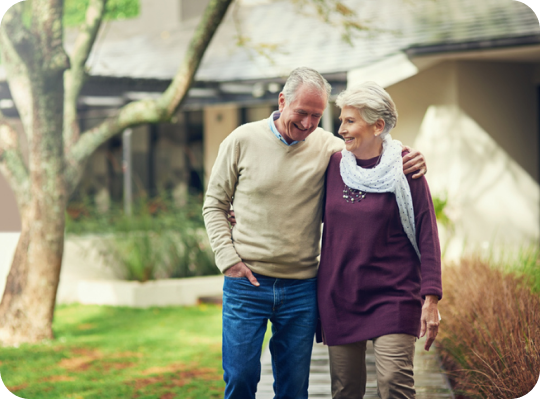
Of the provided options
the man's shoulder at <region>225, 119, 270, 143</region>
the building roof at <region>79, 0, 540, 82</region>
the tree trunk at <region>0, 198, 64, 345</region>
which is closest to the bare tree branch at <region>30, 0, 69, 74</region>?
the building roof at <region>79, 0, 540, 82</region>

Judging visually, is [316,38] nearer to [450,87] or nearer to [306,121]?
[450,87]

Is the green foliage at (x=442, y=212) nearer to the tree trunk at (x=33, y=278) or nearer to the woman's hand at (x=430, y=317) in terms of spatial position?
the tree trunk at (x=33, y=278)

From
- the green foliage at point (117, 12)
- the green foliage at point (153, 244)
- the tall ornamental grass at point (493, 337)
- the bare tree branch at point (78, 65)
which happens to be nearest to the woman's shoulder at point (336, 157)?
the tall ornamental grass at point (493, 337)

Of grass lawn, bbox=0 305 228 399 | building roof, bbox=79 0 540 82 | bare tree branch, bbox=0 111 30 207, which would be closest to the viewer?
grass lawn, bbox=0 305 228 399

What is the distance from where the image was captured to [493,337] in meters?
4.08

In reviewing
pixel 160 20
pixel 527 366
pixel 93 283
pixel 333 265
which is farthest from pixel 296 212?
pixel 160 20

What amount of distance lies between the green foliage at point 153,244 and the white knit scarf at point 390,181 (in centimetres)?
637

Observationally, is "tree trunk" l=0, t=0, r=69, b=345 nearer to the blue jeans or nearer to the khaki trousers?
the blue jeans

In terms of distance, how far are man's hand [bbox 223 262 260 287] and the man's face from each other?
0.65 meters

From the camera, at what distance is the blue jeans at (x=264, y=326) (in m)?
3.07

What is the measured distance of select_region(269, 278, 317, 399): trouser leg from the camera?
10.2 feet

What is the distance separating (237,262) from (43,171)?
4.03m

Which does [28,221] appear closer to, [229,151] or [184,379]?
[184,379]

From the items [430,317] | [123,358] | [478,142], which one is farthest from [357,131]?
[478,142]
